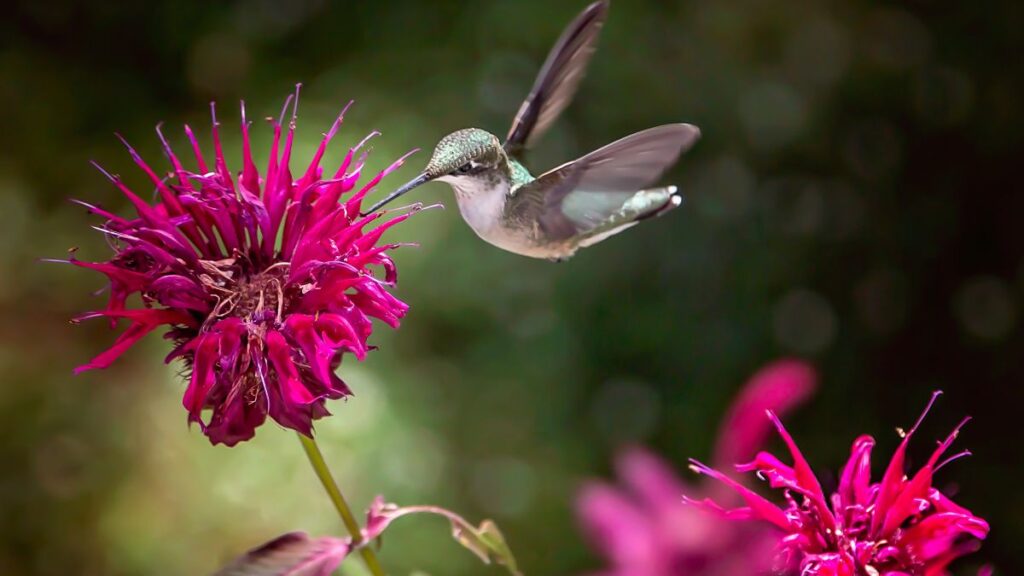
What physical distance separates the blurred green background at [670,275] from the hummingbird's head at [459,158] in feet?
3.59

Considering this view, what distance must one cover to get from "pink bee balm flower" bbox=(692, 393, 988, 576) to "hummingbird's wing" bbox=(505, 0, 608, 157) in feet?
0.84

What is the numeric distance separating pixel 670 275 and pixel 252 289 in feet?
4.39

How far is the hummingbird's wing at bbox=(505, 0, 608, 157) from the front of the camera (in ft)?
2.09

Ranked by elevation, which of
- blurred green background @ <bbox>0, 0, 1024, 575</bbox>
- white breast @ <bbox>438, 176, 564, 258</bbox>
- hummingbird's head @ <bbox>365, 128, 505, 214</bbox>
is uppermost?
hummingbird's head @ <bbox>365, 128, 505, 214</bbox>

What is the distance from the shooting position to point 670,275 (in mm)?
1875

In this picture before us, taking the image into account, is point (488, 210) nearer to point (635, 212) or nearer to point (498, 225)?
point (498, 225)

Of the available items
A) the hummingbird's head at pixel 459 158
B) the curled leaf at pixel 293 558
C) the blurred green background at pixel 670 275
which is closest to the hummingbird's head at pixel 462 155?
the hummingbird's head at pixel 459 158

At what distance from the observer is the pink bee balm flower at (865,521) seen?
0.54 metres

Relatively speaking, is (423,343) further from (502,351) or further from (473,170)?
(473,170)

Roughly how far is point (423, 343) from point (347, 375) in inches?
10.5

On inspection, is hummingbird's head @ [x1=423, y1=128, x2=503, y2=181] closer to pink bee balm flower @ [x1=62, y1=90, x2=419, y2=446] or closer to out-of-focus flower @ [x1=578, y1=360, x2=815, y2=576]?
pink bee balm flower @ [x1=62, y1=90, x2=419, y2=446]

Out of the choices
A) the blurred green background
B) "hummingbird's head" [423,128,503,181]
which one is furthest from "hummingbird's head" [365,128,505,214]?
the blurred green background

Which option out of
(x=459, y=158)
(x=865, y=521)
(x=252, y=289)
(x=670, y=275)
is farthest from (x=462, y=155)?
(x=670, y=275)

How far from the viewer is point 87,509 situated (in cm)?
171
